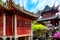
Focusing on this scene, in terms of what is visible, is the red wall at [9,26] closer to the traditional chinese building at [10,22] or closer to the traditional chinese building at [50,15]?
the traditional chinese building at [10,22]

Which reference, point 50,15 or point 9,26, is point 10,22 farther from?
point 50,15

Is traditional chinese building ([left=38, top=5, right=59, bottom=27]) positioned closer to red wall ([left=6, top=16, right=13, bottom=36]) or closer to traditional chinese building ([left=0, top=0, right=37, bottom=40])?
traditional chinese building ([left=0, top=0, right=37, bottom=40])

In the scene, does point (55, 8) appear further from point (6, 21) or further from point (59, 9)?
point (6, 21)

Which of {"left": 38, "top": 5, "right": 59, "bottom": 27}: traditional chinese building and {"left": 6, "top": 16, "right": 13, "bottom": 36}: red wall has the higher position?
{"left": 38, "top": 5, "right": 59, "bottom": 27}: traditional chinese building

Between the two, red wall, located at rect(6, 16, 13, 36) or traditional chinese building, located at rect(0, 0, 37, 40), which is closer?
traditional chinese building, located at rect(0, 0, 37, 40)

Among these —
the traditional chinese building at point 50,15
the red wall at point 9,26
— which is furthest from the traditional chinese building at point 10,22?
the traditional chinese building at point 50,15

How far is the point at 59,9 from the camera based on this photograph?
Answer: 26891mm

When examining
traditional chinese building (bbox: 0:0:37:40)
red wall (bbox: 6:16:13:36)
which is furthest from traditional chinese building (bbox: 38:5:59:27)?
red wall (bbox: 6:16:13:36)

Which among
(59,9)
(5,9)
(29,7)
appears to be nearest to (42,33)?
(29,7)

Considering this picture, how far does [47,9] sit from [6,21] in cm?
2057

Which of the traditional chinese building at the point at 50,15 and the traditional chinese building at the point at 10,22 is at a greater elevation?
the traditional chinese building at the point at 50,15

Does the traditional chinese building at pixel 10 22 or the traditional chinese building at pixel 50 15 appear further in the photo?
the traditional chinese building at pixel 50 15

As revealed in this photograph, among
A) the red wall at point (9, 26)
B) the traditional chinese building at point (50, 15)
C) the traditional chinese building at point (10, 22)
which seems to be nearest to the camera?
the traditional chinese building at point (10, 22)

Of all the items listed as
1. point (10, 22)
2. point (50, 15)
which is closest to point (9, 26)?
point (10, 22)
